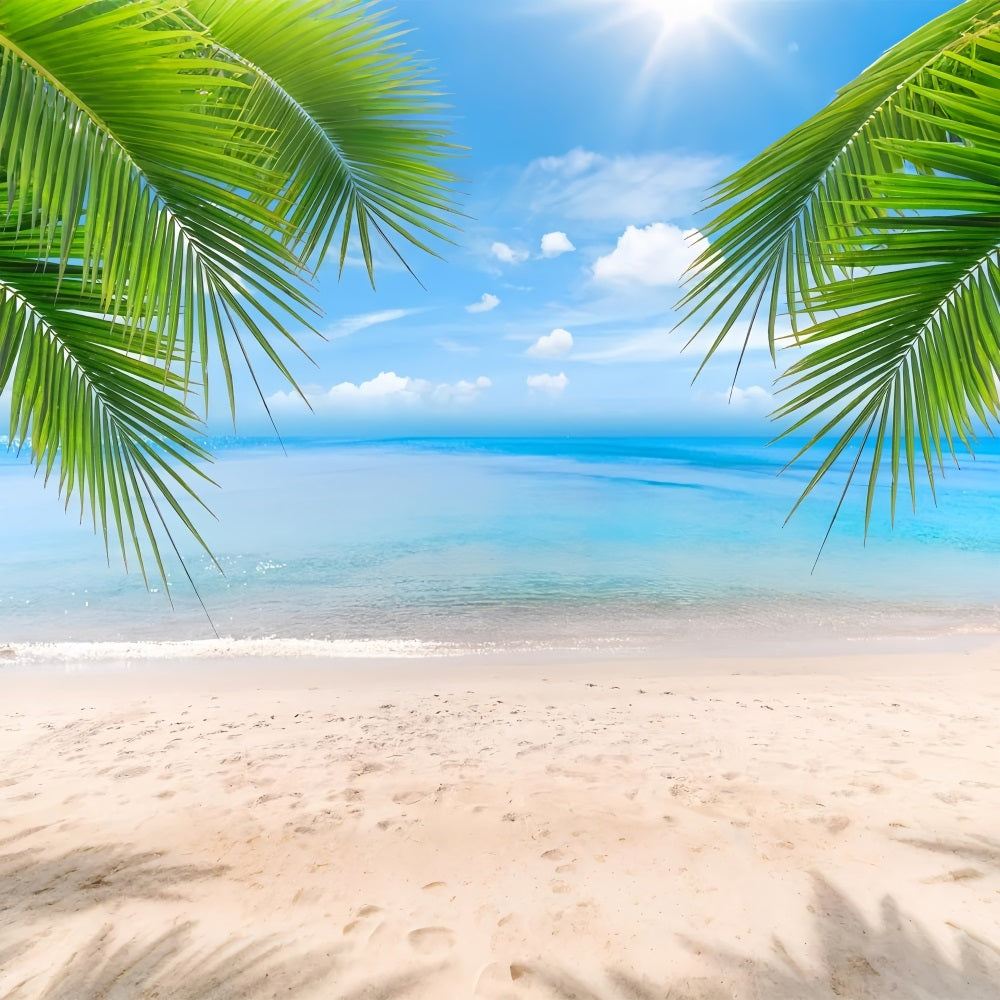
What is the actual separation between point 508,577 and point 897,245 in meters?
9.88

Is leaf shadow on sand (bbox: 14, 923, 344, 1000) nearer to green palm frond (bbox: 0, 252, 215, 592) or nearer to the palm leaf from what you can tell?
green palm frond (bbox: 0, 252, 215, 592)

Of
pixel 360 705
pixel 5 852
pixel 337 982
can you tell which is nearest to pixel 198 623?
pixel 360 705

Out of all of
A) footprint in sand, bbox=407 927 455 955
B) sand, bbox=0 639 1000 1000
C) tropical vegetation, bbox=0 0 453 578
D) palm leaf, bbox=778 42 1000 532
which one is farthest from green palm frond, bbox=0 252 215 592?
palm leaf, bbox=778 42 1000 532

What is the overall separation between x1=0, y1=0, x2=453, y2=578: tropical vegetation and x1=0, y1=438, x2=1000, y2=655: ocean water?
551 centimetres

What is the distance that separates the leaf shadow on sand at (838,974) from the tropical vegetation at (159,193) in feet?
6.90

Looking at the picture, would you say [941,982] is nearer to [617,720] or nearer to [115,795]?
[617,720]

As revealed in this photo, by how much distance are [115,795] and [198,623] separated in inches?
205

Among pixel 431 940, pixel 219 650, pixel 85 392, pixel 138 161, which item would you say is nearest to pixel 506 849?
pixel 431 940

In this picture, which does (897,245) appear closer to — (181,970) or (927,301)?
(927,301)

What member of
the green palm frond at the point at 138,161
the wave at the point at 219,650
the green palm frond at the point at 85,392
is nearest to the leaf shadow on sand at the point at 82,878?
the green palm frond at the point at 85,392

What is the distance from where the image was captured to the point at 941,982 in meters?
2.19

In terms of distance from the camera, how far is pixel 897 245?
1.52m

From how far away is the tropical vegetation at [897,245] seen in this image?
1.42 metres

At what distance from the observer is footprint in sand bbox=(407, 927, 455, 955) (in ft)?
7.79
